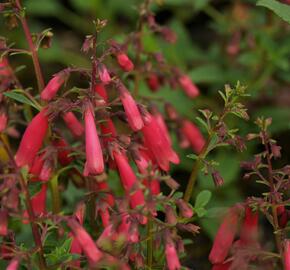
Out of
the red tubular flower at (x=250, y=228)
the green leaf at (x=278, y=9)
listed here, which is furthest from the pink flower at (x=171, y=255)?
the green leaf at (x=278, y=9)

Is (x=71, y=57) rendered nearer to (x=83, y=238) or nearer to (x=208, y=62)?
(x=208, y=62)

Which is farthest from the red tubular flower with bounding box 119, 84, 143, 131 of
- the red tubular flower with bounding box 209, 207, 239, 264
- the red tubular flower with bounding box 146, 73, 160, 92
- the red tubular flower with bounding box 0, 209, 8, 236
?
the red tubular flower with bounding box 146, 73, 160, 92

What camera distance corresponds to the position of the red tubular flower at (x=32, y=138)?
3713 millimetres

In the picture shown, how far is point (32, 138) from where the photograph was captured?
12.3 feet

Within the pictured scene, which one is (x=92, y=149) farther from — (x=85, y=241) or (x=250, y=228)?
(x=250, y=228)

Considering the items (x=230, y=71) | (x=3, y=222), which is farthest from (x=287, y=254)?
(x=230, y=71)

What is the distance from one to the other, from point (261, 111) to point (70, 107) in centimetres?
340

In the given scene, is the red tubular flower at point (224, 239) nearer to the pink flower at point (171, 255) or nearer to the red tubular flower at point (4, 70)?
the pink flower at point (171, 255)

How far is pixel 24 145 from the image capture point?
378 cm

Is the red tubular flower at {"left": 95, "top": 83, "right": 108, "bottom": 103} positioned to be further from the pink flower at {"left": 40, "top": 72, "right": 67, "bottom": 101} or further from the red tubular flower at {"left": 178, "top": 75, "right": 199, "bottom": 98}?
the red tubular flower at {"left": 178, "top": 75, "right": 199, "bottom": 98}

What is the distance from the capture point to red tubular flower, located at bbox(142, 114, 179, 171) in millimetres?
3881

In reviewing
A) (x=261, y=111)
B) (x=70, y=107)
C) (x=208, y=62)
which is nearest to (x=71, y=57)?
(x=208, y=62)

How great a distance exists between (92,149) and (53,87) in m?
0.35

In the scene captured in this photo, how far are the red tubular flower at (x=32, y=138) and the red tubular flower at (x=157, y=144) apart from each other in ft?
1.64
